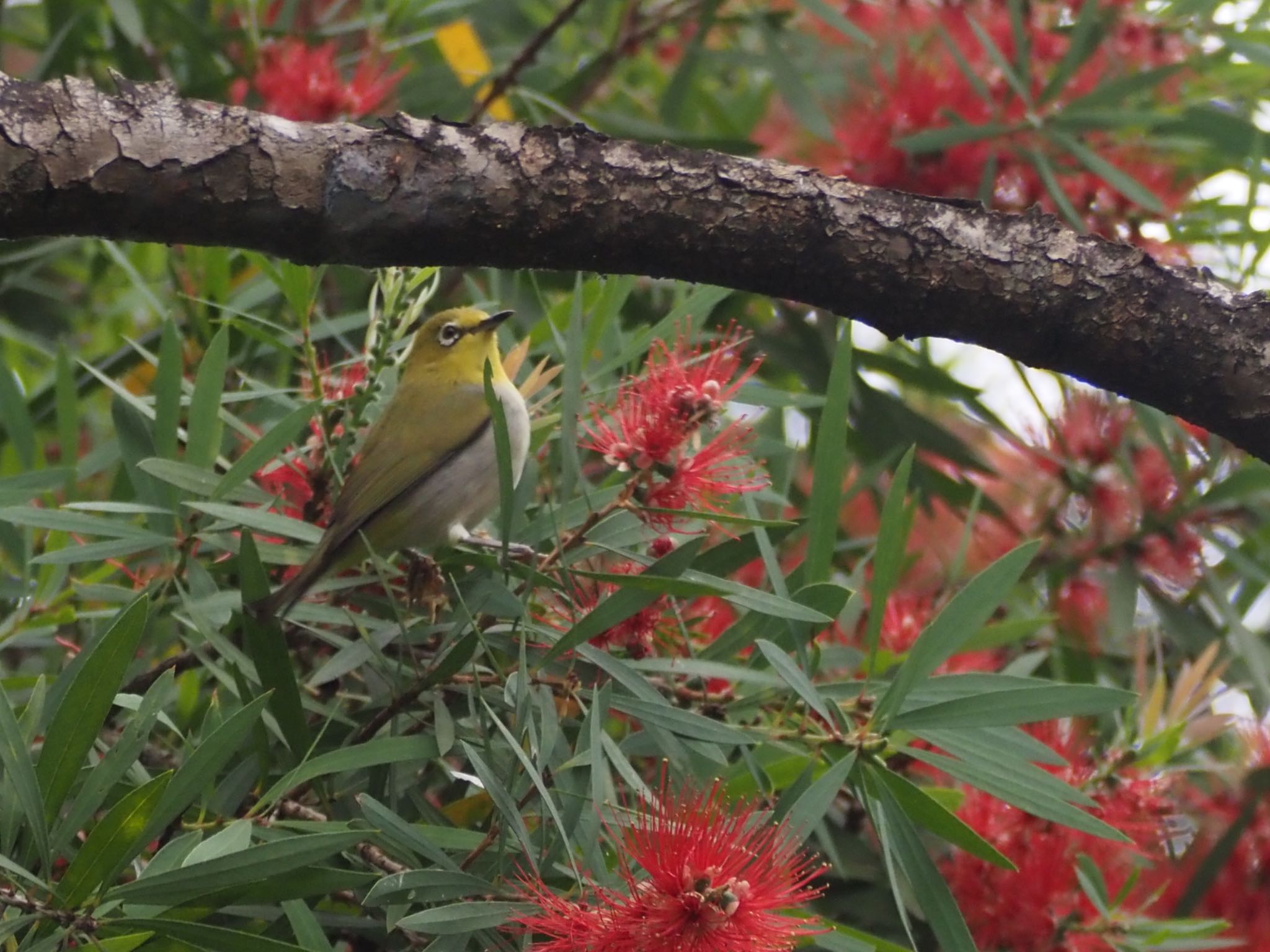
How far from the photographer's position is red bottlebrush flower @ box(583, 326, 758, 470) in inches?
57.8

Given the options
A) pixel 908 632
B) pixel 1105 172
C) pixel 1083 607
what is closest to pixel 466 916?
pixel 908 632

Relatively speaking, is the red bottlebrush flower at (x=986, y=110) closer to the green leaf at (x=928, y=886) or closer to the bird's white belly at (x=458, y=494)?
the bird's white belly at (x=458, y=494)

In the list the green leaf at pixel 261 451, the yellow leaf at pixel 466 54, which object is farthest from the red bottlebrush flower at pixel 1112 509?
the green leaf at pixel 261 451

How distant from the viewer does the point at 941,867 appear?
1.76 metres

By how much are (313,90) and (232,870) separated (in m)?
1.66

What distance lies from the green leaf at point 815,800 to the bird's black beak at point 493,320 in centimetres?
99

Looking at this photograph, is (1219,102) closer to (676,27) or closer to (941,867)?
(676,27)

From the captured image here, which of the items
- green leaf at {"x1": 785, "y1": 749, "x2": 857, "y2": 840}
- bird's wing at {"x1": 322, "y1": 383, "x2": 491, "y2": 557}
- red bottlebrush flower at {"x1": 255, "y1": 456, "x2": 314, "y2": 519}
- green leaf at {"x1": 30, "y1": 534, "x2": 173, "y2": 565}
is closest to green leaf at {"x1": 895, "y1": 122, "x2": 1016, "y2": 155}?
bird's wing at {"x1": 322, "y1": 383, "x2": 491, "y2": 557}

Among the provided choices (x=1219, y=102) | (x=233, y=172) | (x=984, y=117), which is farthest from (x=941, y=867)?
(x=1219, y=102)

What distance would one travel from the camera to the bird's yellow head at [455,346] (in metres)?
2.32

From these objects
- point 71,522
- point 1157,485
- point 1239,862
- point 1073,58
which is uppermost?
point 1073,58

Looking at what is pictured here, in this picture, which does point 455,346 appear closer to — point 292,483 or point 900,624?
point 292,483

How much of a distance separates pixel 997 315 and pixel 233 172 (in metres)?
0.80

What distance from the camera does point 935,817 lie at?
1351 mm
